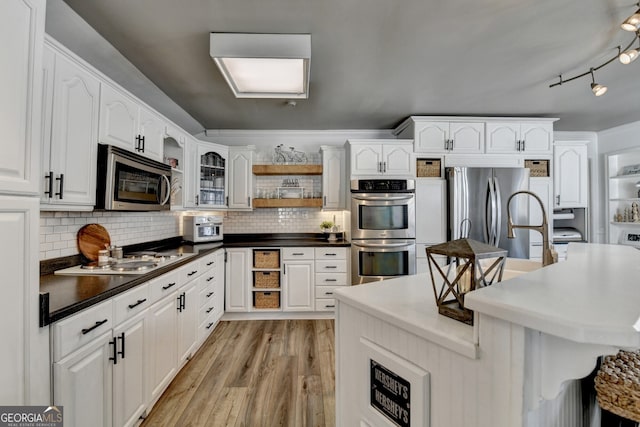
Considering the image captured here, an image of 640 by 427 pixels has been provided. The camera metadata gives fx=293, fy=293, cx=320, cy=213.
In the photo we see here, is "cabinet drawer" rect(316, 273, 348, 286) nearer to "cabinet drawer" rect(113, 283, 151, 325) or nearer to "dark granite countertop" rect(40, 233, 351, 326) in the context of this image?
"dark granite countertop" rect(40, 233, 351, 326)

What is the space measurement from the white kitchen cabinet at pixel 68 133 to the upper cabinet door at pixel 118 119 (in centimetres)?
6

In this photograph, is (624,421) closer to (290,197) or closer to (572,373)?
(572,373)

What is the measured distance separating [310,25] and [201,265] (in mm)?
2221

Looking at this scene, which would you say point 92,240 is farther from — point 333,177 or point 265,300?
point 333,177

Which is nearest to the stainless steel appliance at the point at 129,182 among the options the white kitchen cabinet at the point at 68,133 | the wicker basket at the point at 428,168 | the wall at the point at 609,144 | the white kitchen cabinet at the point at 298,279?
the white kitchen cabinet at the point at 68,133

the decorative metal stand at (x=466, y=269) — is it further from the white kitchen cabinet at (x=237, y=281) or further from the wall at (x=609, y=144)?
the wall at (x=609, y=144)

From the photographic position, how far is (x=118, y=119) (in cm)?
205

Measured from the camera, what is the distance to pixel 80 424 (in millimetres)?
1292

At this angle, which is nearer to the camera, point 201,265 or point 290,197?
point 201,265

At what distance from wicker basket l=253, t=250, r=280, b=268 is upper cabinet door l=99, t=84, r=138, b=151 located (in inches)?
71.7

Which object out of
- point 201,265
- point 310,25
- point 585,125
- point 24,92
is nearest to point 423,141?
point 310,25

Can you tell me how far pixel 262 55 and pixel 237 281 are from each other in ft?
8.36

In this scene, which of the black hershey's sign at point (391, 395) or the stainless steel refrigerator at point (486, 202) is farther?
the stainless steel refrigerator at point (486, 202)

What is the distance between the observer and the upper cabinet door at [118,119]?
1917 millimetres
